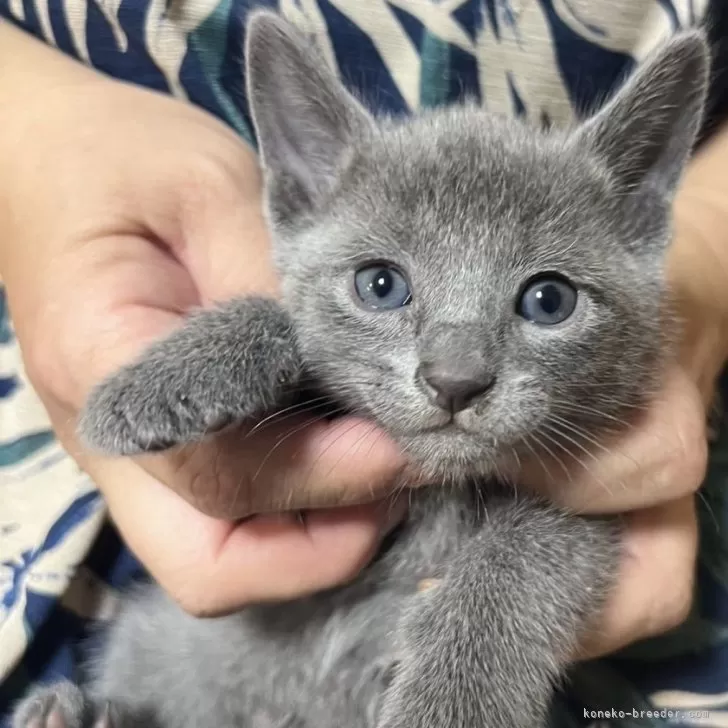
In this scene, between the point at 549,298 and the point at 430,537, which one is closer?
the point at 549,298

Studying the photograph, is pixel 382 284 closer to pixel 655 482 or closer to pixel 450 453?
pixel 450 453

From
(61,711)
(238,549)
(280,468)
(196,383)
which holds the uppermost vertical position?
(196,383)

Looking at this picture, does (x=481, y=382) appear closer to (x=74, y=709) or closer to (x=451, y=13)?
(x=451, y=13)

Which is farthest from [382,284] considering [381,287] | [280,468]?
[280,468]

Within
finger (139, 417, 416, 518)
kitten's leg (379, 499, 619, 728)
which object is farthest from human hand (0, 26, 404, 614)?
kitten's leg (379, 499, 619, 728)

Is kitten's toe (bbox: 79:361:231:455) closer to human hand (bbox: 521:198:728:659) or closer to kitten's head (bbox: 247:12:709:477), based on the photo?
kitten's head (bbox: 247:12:709:477)

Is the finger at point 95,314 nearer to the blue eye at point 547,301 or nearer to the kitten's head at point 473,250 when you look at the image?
the kitten's head at point 473,250

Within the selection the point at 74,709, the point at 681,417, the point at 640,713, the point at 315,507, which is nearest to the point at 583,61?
the point at 681,417
